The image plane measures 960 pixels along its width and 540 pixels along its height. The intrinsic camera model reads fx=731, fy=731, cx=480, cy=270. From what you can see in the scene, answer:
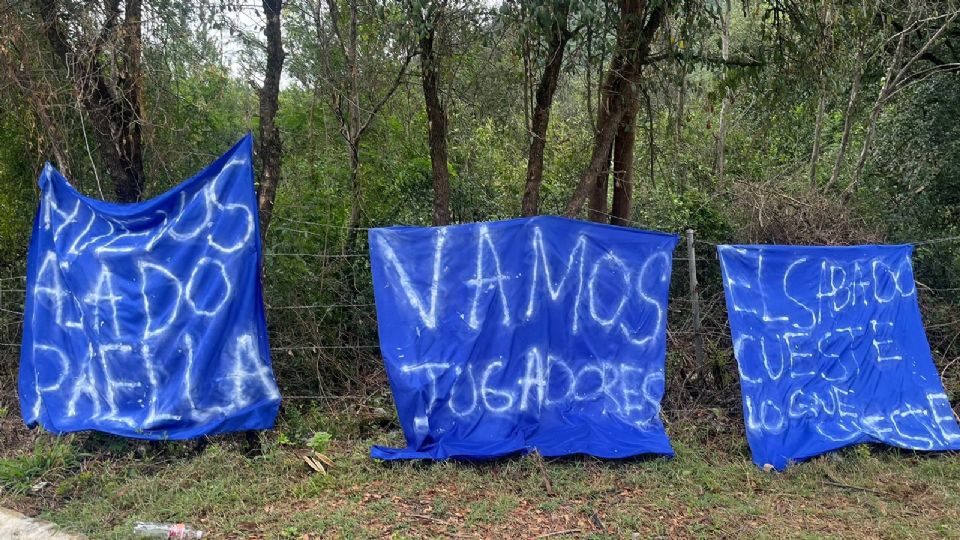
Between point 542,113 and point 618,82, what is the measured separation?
745mm

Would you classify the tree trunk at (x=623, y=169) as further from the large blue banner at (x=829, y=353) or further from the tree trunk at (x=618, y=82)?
the large blue banner at (x=829, y=353)

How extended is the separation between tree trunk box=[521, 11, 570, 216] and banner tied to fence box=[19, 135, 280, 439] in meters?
2.72

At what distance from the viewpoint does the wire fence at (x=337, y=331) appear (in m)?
5.88

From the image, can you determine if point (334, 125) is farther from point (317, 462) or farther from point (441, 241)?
point (317, 462)

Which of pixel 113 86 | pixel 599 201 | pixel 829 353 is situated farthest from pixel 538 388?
pixel 113 86

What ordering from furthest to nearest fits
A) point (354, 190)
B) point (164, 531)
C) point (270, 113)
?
point (354, 190)
point (270, 113)
point (164, 531)

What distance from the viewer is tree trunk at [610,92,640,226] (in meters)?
7.34

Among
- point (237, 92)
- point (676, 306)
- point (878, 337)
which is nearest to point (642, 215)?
point (676, 306)

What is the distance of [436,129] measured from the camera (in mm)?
6562

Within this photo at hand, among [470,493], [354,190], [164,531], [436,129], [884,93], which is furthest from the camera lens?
[884,93]

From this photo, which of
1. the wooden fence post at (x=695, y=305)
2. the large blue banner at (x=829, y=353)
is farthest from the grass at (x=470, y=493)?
the wooden fence post at (x=695, y=305)

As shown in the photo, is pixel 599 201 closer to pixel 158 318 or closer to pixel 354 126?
pixel 354 126

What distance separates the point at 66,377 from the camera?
4.94 m

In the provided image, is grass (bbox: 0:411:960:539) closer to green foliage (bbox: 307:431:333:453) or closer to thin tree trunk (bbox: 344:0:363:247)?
green foliage (bbox: 307:431:333:453)
